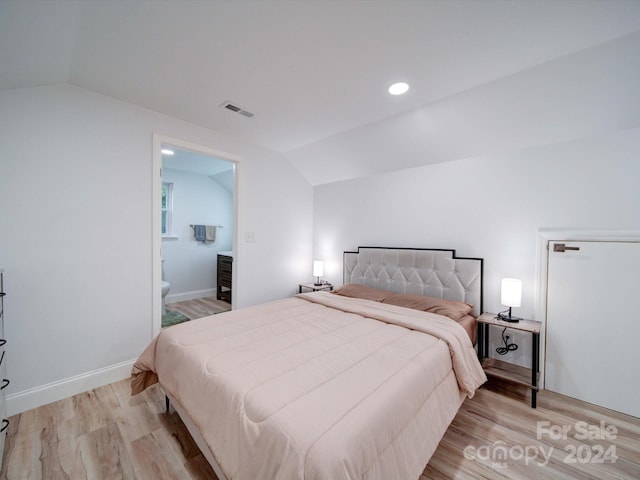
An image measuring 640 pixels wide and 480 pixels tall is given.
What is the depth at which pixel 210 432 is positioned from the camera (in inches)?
48.8

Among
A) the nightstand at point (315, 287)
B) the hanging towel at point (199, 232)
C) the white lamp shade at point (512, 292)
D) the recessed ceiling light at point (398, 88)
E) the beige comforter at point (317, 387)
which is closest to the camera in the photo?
the beige comforter at point (317, 387)

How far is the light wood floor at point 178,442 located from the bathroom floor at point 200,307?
207 centimetres

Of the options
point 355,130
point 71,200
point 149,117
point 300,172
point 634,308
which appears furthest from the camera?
point 300,172

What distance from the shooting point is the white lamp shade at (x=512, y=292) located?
87.6 inches

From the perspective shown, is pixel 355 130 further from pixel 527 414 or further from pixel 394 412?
pixel 527 414

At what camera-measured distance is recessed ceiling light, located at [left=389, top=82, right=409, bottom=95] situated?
2033 mm

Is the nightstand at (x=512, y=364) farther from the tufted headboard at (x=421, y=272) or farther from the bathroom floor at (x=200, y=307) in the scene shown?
the bathroom floor at (x=200, y=307)

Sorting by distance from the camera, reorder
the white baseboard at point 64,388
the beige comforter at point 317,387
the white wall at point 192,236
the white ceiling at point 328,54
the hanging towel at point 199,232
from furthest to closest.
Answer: the hanging towel at point 199,232 < the white wall at point 192,236 < the white baseboard at point 64,388 < the white ceiling at point 328,54 < the beige comforter at point 317,387

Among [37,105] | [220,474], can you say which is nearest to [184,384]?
[220,474]

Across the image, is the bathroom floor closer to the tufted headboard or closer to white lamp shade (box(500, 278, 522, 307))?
the tufted headboard

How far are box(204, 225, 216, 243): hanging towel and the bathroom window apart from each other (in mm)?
624

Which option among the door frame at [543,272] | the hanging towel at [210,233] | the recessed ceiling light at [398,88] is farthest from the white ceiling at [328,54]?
the hanging towel at [210,233]

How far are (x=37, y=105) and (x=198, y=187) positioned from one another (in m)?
3.22

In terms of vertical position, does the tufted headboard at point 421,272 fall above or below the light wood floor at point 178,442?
above
